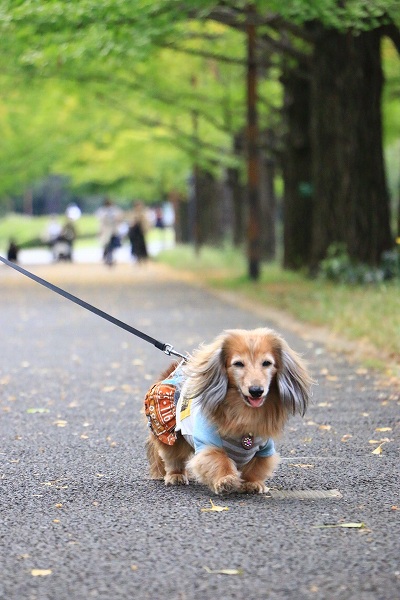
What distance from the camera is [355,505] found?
597 cm

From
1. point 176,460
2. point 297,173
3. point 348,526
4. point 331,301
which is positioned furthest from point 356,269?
point 348,526

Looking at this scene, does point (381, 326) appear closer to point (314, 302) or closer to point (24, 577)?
point (314, 302)

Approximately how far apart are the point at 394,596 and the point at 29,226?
6938 cm

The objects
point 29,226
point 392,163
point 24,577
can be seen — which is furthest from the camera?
point 29,226

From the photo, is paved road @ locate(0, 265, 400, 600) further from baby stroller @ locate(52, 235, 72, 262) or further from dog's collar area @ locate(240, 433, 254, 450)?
baby stroller @ locate(52, 235, 72, 262)

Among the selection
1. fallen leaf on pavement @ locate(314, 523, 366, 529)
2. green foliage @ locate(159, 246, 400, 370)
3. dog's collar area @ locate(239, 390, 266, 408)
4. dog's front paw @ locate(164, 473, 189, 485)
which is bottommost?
green foliage @ locate(159, 246, 400, 370)

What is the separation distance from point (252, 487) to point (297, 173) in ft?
71.0

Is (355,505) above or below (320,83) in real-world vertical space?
below

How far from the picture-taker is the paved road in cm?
465

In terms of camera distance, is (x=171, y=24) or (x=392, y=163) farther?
(x=392, y=163)

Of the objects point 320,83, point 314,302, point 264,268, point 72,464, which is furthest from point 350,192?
point 72,464

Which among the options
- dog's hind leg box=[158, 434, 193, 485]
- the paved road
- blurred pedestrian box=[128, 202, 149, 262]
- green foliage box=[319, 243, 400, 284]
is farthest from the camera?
blurred pedestrian box=[128, 202, 149, 262]

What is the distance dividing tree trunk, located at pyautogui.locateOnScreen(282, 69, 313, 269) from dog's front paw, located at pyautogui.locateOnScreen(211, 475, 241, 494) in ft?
68.4

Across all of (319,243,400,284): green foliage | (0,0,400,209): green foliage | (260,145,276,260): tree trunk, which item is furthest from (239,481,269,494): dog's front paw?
(260,145,276,260): tree trunk
